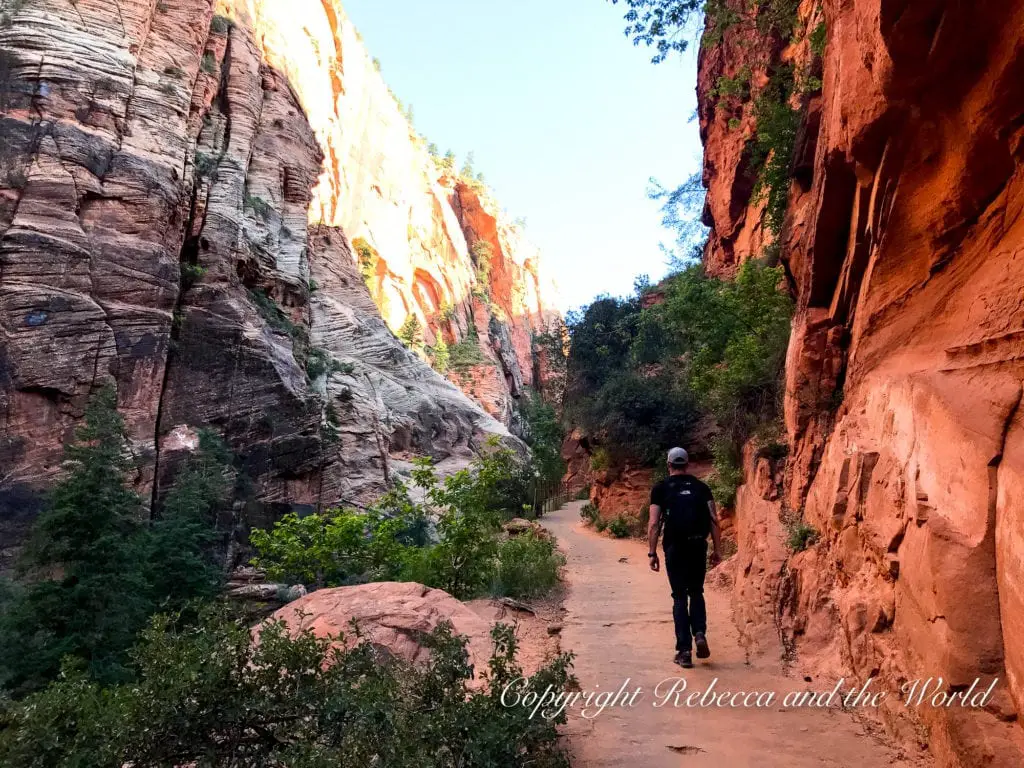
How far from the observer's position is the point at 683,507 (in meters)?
4.95

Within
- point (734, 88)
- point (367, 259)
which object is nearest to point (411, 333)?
point (367, 259)

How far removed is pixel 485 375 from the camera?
56375 millimetres

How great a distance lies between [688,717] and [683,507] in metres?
1.65

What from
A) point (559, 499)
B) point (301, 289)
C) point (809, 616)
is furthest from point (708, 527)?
point (559, 499)

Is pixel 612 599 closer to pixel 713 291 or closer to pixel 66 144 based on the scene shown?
pixel 713 291

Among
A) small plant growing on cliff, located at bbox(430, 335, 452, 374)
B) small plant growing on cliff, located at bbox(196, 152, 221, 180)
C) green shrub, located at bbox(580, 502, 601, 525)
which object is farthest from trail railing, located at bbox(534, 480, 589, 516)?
small plant growing on cliff, located at bbox(430, 335, 452, 374)

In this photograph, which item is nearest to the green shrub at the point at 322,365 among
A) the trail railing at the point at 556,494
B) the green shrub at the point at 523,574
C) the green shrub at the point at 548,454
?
the green shrub at the point at 548,454

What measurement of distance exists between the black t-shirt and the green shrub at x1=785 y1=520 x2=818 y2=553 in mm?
977

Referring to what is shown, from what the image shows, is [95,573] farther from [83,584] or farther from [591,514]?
[591,514]

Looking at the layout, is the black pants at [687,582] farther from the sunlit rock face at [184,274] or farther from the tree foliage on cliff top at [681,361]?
the sunlit rock face at [184,274]

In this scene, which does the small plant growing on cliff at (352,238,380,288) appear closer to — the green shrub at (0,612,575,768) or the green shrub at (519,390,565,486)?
the green shrub at (519,390,565,486)

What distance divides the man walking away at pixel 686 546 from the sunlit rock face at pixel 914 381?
2.54 ft

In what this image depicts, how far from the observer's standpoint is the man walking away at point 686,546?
4.75 m

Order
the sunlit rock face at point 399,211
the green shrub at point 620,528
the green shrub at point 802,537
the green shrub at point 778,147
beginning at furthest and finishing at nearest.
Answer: the sunlit rock face at point 399,211 → the green shrub at point 620,528 → the green shrub at point 778,147 → the green shrub at point 802,537
